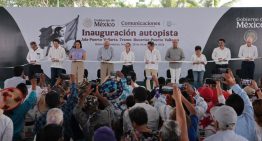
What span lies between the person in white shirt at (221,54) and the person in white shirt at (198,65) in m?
0.39

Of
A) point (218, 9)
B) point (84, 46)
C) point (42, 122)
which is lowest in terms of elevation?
point (42, 122)

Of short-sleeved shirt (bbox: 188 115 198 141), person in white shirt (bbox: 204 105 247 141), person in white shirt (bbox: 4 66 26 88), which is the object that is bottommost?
short-sleeved shirt (bbox: 188 115 198 141)

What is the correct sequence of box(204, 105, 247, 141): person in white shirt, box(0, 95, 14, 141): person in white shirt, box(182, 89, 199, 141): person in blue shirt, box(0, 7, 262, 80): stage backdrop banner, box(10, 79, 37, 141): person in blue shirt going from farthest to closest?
box(0, 7, 262, 80): stage backdrop banner < box(10, 79, 37, 141): person in blue shirt < box(182, 89, 199, 141): person in blue shirt < box(0, 95, 14, 141): person in white shirt < box(204, 105, 247, 141): person in white shirt

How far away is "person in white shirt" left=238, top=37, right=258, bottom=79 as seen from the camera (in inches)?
494

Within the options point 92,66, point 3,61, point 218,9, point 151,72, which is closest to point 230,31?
point 218,9

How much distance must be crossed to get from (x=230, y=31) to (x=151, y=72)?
2.91 meters

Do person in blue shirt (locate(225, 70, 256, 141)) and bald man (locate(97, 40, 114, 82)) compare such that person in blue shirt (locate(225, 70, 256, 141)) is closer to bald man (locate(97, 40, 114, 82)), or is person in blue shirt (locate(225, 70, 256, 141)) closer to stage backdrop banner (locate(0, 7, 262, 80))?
bald man (locate(97, 40, 114, 82))

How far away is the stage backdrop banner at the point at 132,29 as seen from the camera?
43.3 ft

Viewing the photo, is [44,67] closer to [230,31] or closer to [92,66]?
[92,66]

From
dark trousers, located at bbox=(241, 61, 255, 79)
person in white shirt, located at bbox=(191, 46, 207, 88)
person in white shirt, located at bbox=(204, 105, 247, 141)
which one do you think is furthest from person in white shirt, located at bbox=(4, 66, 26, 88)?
dark trousers, located at bbox=(241, 61, 255, 79)

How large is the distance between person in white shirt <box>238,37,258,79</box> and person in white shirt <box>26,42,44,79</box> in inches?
239

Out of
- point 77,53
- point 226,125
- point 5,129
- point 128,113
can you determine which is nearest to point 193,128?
point 128,113

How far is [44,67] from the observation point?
13.1 metres

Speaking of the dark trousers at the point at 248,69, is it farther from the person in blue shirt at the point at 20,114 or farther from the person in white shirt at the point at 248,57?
the person in blue shirt at the point at 20,114
